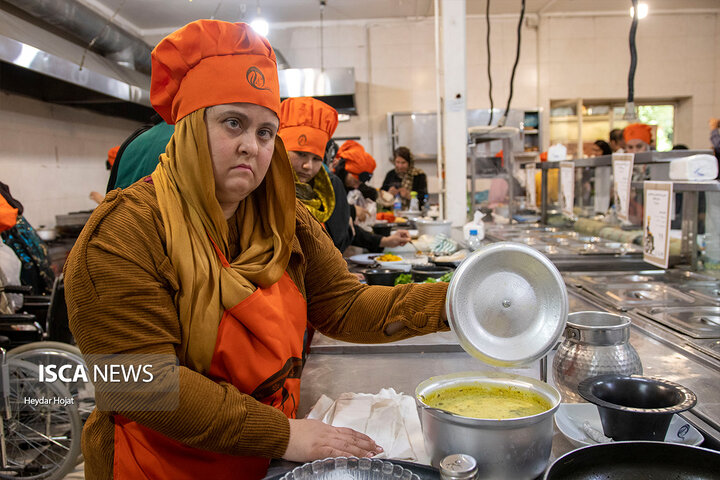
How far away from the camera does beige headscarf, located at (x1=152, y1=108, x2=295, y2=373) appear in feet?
3.50

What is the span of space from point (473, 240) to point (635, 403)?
2.36 metres

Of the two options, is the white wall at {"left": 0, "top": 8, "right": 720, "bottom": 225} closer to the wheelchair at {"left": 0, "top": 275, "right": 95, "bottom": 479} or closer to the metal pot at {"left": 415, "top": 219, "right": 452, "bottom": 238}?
the metal pot at {"left": 415, "top": 219, "right": 452, "bottom": 238}

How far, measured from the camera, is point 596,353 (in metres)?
1.08

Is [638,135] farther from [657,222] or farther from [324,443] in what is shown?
[324,443]

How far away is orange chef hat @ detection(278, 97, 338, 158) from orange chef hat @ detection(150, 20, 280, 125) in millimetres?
1304

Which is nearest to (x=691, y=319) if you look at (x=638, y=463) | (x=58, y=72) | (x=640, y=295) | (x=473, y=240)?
(x=640, y=295)

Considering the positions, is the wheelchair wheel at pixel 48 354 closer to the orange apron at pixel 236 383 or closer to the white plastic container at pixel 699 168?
the orange apron at pixel 236 383

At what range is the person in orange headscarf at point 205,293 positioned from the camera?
98 centimetres

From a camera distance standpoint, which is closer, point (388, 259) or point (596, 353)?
point (596, 353)

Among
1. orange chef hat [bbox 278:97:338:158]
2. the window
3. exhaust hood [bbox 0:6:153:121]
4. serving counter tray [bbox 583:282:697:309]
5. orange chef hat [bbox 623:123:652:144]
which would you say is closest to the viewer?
serving counter tray [bbox 583:282:697:309]

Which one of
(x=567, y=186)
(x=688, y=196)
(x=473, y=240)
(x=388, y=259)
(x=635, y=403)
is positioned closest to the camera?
(x=635, y=403)

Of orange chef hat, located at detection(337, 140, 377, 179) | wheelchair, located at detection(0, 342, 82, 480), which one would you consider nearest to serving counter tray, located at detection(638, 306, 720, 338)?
wheelchair, located at detection(0, 342, 82, 480)

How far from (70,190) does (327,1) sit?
4.11m

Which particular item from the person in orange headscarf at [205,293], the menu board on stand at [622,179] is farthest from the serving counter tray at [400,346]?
the menu board on stand at [622,179]
